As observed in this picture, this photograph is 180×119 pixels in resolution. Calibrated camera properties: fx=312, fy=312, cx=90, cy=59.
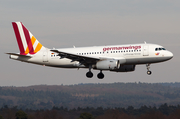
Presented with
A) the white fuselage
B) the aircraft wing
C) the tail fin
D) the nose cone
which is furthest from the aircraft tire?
the nose cone

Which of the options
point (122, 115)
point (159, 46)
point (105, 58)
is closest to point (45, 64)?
point (105, 58)

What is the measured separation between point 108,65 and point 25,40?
19078 millimetres

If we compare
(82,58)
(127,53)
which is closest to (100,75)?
(82,58)

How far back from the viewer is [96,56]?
54688 millimetres

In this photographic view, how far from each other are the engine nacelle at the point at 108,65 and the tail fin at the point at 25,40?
44.3 feet

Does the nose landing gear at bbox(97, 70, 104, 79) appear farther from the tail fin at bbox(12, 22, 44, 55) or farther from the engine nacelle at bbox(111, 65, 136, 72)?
the tail fin at bbox(12, 22, 44, 55)

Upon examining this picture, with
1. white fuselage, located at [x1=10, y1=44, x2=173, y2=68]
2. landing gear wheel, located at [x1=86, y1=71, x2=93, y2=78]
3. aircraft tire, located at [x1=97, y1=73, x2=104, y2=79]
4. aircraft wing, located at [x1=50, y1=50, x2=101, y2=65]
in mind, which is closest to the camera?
aircraft wing, located at [x1=50, y1=50, x2=101, y2=65]

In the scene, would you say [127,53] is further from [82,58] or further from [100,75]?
[100,75]

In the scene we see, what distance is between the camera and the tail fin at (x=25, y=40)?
199ft

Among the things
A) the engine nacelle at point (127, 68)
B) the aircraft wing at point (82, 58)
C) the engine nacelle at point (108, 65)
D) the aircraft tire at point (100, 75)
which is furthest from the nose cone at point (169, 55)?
the aircraft tire at point (100, 75)

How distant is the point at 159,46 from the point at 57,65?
18.9m

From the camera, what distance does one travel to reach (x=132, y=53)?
2063 inches

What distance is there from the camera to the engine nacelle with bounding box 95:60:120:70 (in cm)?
5197

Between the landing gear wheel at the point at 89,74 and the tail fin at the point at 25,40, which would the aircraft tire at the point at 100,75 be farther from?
the tail fin at the point at 25,40
